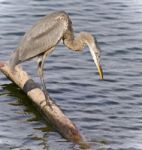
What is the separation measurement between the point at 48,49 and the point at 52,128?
1.41 metres

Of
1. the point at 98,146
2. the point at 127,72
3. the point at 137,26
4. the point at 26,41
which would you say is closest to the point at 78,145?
the point at 98,146

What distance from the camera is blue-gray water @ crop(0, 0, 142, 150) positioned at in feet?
37.3

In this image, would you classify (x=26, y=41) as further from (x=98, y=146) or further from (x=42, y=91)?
(x=98, y=146)

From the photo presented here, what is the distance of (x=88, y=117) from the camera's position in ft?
40.1

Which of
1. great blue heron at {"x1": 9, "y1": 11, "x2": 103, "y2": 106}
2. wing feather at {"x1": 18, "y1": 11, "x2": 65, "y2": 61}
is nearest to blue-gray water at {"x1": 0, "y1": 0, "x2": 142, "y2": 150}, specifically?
great blue heron at {"x1": 9, "y1": 11, "x2": 103, "y2": 106}

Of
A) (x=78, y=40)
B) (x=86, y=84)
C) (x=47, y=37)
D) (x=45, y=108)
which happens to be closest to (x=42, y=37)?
(x=47, y=37)

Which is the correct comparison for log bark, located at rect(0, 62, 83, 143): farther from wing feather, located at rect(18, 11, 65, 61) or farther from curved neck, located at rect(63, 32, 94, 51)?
curved neck, located at rect(63, 32, 94, 51)

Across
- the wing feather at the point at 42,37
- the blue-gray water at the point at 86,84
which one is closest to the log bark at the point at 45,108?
the blue-gray water at the point at 86,84

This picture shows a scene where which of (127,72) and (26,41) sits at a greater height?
(26,41)

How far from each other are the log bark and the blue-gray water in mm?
157

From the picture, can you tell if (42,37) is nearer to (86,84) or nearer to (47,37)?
(47,37)

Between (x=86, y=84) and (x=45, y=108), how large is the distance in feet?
7.38

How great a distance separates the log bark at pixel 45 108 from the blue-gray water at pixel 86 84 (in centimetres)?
16

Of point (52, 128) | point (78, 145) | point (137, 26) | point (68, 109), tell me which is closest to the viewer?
point (78, 145)
